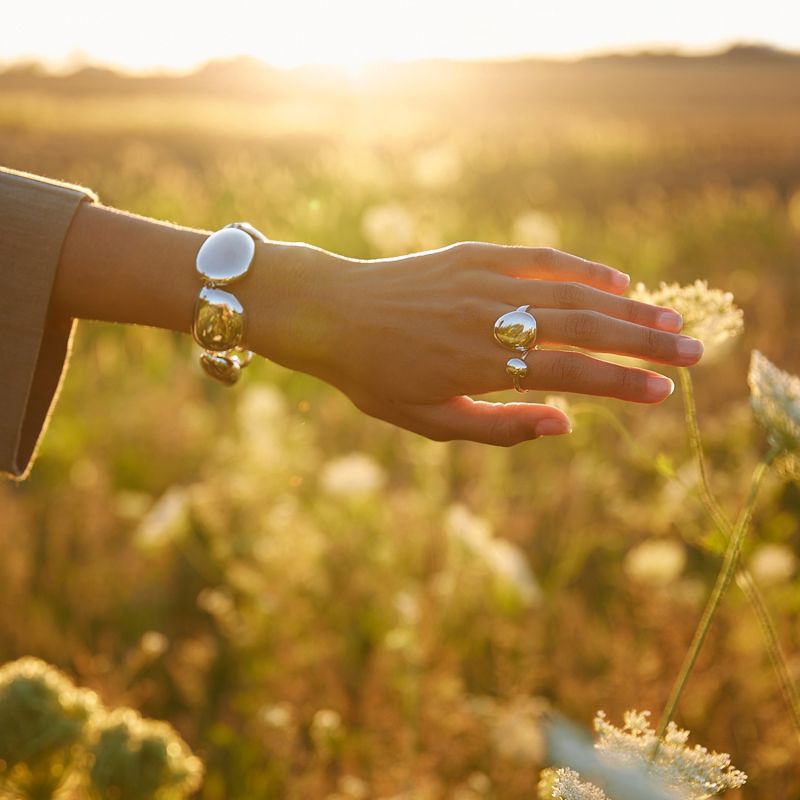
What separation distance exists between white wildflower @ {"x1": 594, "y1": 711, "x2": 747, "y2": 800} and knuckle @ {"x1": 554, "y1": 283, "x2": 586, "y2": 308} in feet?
1.44

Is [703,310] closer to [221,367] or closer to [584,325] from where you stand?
[584,325]

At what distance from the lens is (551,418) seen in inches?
42.8

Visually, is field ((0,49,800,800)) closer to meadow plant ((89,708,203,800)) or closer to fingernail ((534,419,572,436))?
fingernail ((534,419,572,436))

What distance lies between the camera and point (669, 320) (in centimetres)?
103

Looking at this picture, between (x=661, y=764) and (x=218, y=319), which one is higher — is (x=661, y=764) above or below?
below

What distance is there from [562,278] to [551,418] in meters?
0.16

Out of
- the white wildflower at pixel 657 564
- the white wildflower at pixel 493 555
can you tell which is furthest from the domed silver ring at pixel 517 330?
the white wildflower at pixel 657 564

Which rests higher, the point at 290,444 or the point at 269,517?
the point at 290,444

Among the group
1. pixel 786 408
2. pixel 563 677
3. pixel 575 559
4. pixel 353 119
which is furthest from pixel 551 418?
pixel 353 119

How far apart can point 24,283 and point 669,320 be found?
0.83m

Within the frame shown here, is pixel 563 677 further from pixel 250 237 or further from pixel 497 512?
pixel 250 237

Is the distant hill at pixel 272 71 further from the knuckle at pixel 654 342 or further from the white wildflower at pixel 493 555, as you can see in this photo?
the knuckle at pixel 654 342

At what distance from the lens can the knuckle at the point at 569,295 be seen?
1034 millimetres

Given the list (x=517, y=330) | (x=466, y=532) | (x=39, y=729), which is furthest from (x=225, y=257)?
(x=466, y=532)
